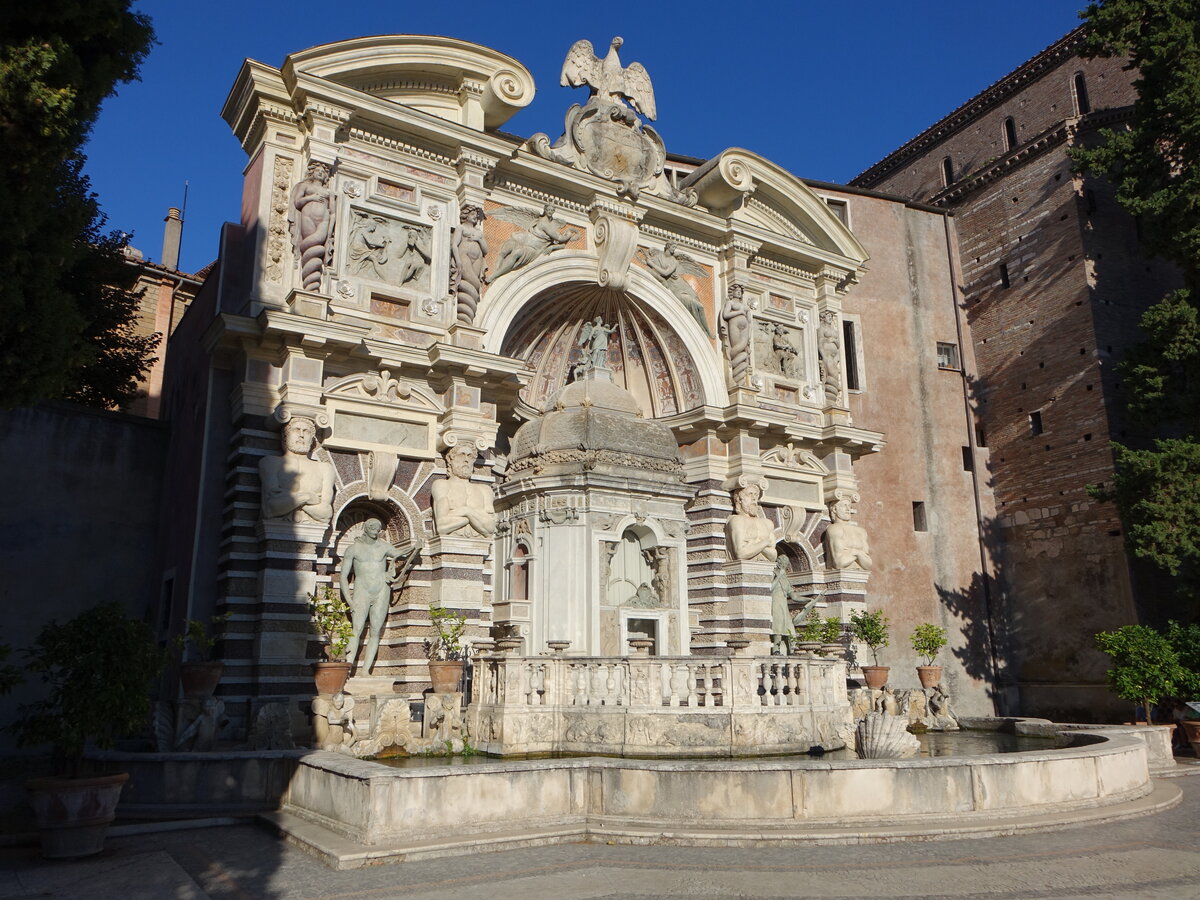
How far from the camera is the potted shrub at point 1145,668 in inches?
610

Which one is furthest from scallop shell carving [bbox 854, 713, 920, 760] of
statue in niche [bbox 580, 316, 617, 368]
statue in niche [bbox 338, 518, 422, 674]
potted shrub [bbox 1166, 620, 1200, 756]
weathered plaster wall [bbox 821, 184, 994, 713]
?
weathered plaster wall [bbox 821, 184, 994, 713]

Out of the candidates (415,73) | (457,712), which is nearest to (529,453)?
(457,712)

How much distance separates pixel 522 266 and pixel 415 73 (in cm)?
391

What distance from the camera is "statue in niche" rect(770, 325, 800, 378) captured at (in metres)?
21.2

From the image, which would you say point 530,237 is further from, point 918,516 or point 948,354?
point 948,354

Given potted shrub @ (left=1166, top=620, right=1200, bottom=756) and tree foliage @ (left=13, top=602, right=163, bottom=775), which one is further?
potted shrub @ (left=1166, top=620, right=1200, bottom=756)

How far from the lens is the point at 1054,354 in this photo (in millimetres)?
23969

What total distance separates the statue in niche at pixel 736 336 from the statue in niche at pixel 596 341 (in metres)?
2.46

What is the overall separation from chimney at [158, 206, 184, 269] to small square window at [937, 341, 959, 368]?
23.4 m

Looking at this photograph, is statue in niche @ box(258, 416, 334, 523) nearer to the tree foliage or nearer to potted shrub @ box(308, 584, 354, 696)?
potted shrub @ box(308, 584, 354, 696)

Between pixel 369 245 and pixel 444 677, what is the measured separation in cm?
737

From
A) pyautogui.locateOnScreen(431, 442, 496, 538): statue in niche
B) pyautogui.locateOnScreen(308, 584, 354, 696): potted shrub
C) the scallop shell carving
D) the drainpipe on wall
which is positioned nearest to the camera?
the scallop shell carving

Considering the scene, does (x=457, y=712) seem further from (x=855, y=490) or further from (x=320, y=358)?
(x=855, y=490)

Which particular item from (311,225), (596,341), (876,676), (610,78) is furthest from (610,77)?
(876,676)
